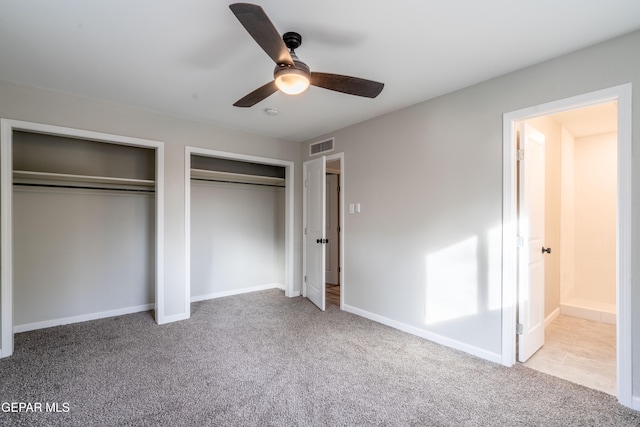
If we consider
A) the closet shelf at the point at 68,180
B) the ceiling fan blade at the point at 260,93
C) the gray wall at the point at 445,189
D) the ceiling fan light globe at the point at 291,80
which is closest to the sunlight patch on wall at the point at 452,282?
the gray wall at the point at 445,189

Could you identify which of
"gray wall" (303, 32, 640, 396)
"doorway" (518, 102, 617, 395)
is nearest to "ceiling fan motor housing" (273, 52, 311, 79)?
"gray wall" (303, 32, 640, 396)

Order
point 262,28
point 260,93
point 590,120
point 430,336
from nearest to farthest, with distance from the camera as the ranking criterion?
point 262,28 < point 260,93 < point 430,336 < point 590,120

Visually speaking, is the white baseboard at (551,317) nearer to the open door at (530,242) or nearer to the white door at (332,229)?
the open door at (530,242)

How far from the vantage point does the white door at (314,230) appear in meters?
4.23

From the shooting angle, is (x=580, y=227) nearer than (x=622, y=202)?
No

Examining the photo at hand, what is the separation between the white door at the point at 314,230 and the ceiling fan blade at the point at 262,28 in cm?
253

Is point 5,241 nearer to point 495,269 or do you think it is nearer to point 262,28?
point 262,28

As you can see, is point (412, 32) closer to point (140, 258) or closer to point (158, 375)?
point (158, 375)

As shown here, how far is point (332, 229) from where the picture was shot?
5.89 m

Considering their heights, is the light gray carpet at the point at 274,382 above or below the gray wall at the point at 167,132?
below

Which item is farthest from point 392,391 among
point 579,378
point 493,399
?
point 579,378

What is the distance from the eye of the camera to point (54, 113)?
3.02 metres

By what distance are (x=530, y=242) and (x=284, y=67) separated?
8.46 ft

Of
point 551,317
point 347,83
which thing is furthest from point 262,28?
point 551,317
